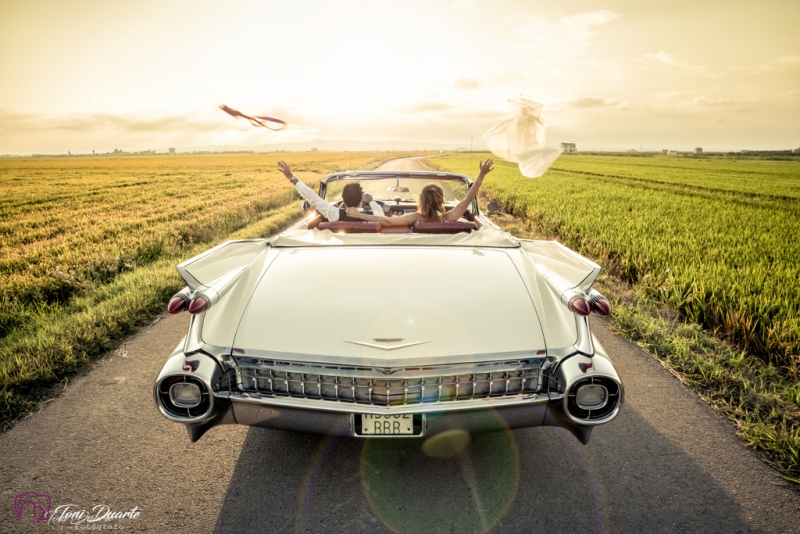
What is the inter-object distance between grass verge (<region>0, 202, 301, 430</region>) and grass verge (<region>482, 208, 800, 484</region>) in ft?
15.3

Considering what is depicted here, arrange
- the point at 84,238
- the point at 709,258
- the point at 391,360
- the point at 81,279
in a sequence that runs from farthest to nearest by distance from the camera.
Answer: the point at 84,238, the point at 709,258, the point at 81,279, the point at 391,360

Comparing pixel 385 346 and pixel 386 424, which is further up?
pixel 385 346

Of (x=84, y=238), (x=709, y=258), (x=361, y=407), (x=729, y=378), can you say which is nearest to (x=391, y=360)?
(x=361, y=407)

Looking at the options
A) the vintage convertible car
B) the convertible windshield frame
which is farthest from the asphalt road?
the convertible windshield frame

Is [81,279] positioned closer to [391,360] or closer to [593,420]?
[391,360]

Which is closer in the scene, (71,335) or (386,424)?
(386,424)

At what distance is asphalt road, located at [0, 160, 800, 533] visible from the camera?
2150 mm

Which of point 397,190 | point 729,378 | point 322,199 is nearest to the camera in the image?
point 729,378

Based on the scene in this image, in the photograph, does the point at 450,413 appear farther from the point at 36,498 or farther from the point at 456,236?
the point at 36,498

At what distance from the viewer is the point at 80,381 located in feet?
11.8

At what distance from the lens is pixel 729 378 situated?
11.4ft

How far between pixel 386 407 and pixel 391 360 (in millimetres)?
230

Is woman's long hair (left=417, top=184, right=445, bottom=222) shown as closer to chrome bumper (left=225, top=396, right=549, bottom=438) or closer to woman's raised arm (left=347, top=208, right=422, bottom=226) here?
woman's raised arm (left=347, top=208, right=422, bottom=226)

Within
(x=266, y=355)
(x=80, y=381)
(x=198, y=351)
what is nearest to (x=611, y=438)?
(x=266, y=355)
